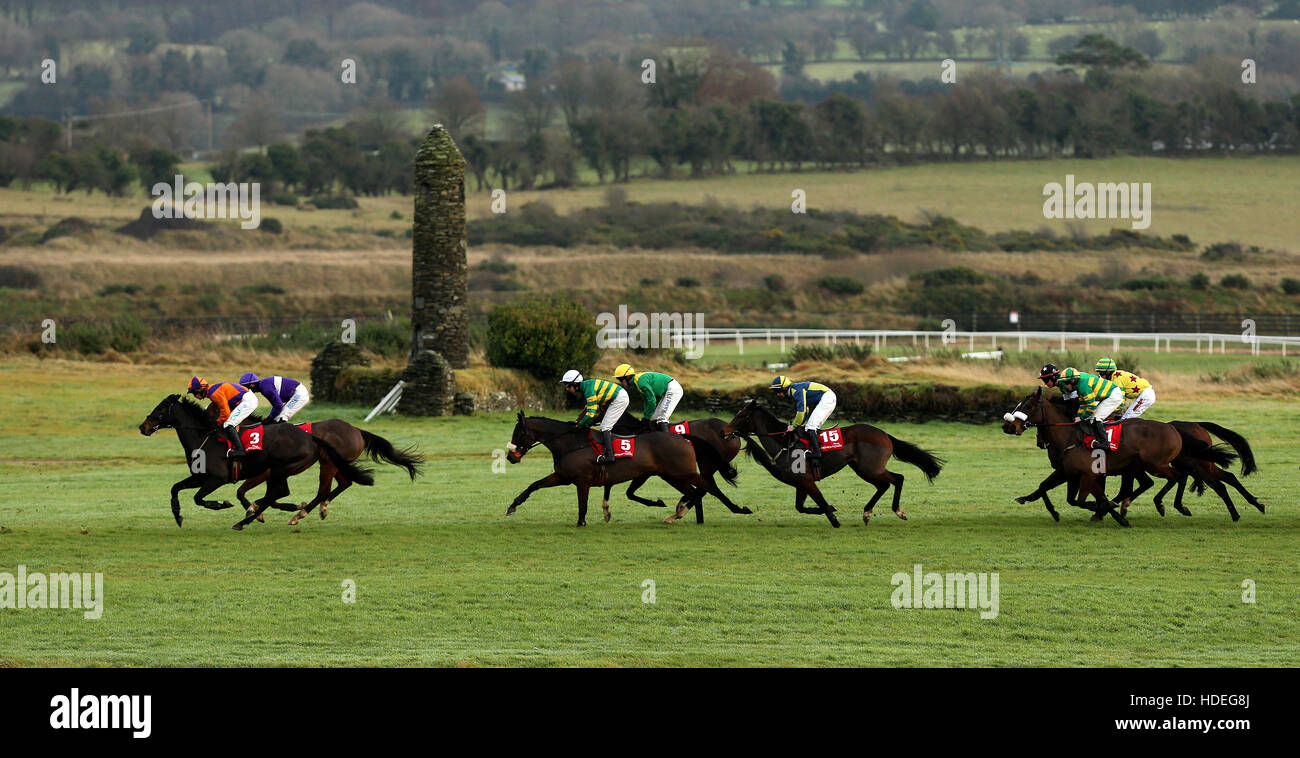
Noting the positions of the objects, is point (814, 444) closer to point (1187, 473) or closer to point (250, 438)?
point (1187, 473)

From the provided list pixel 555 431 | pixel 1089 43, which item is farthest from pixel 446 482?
pixel 1089 43

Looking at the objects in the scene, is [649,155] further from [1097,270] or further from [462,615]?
[462,615]

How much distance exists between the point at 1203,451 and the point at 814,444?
454cm

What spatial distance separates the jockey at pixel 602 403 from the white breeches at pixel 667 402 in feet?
1.72

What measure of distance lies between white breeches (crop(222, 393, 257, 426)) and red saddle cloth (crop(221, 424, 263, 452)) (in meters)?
0.13

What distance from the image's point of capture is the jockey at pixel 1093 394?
17.2 meters

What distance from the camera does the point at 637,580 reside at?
14.1 meters

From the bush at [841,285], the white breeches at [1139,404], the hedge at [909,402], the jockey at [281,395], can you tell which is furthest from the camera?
the bush at [841,285]

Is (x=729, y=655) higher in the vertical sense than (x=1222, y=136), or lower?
lower

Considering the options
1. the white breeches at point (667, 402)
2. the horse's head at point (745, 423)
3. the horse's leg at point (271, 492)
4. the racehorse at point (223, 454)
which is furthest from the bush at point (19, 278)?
the horse's head at point (745, 423)

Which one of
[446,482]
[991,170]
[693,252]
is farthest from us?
[991,170]

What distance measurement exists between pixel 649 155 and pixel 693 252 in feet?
149

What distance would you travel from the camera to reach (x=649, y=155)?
131875mm

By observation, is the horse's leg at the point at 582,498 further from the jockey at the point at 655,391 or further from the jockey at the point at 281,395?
the jockey at the point at 281,395
